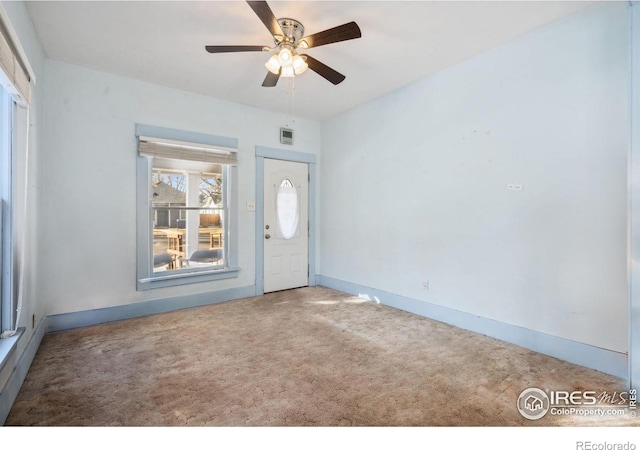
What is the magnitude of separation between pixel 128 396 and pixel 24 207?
1.66 meters

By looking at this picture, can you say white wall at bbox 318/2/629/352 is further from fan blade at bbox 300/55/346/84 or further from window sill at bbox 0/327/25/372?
window sill at bbox 0/327/25/372

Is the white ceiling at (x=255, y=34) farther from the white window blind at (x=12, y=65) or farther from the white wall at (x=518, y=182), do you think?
the white window blind at (x=12, y=65)

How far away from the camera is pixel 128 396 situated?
2.06 meters

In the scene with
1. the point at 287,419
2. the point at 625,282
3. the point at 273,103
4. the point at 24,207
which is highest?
the point at 273,103

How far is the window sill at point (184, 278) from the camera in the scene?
3781 millimetres

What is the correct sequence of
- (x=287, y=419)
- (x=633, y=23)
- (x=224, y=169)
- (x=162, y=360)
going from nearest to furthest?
(x=287, y=419) < (x=633, y=23) < (x=162, y=360) < (x=224, y=169)

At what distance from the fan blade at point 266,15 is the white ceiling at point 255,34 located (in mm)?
260

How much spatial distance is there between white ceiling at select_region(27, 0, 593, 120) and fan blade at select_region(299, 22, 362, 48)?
271 millimetres

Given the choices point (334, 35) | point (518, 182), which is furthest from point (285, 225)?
point (518, 182)

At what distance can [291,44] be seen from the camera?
2.59 m
